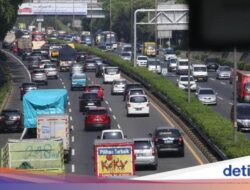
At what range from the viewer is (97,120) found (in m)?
45.8

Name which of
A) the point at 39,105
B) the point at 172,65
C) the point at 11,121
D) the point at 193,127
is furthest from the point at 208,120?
the point at 172,65

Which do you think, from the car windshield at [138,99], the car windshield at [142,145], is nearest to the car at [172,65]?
the car windshield at [138,99]

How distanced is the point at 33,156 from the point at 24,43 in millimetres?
93595

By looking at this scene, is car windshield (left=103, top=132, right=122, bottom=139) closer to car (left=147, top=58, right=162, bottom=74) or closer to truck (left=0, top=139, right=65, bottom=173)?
truck (left=0, top=139, right=65, bottom=173)

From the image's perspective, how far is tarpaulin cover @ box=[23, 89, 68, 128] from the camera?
1667 inches

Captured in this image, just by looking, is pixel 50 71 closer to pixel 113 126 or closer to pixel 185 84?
pixel 185 84

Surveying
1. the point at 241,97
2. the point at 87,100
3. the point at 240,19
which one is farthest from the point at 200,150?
the point at 240,19

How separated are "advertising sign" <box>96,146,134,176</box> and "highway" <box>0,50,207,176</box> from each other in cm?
181

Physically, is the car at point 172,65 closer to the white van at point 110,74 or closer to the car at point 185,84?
the white van at point 110,74

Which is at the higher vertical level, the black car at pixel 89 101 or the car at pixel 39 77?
the black car at pixel 89 101

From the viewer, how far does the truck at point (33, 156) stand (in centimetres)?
2845

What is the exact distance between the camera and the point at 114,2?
16525cm

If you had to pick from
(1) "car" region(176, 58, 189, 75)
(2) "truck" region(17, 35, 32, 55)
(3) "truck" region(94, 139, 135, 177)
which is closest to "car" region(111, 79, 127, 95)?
(1) "car" region(176, 58, 189, 75)

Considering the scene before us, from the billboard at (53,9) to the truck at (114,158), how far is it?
143466 mm
